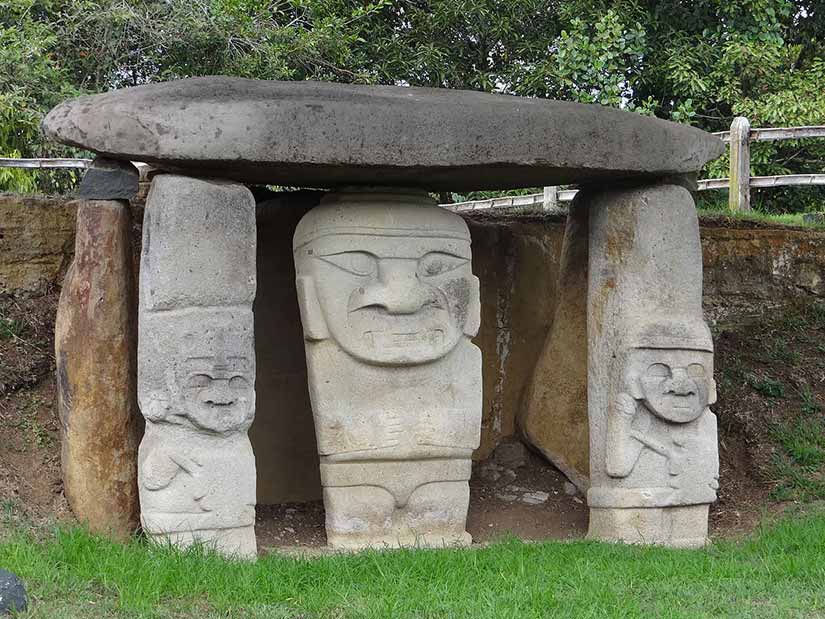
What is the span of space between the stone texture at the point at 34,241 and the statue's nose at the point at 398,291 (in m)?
2.03

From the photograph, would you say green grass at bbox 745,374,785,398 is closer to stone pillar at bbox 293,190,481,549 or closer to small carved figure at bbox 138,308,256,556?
stone pillar at bbox 293,190,481,549

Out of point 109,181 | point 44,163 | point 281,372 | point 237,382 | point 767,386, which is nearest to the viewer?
point 237,382

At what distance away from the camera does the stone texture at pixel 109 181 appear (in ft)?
18.4

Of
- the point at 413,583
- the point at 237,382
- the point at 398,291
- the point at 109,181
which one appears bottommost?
the point at 413,583

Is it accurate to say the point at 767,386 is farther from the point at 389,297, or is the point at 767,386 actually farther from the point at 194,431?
the point at 194,431

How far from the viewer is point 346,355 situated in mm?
5879

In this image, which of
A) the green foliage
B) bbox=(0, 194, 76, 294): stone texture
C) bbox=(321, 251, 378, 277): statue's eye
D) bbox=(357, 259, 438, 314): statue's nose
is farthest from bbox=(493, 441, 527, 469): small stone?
the green foliage

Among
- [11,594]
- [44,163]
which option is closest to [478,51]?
[44,163]

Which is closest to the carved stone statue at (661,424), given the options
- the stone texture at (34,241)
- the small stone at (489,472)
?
the small stone at (489,472)

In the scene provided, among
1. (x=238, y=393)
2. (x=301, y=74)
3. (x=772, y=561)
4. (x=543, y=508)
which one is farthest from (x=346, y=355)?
(x=301, y=74)

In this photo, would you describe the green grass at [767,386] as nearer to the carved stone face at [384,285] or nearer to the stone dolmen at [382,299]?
the stone dolmen at [382,299]

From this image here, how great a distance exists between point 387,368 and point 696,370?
158cm

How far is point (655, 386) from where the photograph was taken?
6.01 metres

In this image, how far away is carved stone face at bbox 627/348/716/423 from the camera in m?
6.01
